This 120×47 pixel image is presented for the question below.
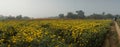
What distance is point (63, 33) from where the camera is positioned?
37.1 feet

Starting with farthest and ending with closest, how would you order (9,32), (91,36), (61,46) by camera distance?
(91,36), (9,32), (61,46)

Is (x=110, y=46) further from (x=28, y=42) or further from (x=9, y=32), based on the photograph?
(x=28, y=42)

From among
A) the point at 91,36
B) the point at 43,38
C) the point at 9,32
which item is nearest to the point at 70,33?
the point at 91,36

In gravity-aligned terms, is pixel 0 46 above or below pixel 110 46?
above

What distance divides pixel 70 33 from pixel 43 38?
14.1ft

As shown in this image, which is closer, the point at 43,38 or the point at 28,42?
the point at 28,42

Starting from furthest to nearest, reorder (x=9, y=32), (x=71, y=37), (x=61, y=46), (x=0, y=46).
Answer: (x=71, y=37) < (x=9, y=32) < (x=61, y=46) < (x=0, y=46)

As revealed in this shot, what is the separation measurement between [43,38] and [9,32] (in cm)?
214

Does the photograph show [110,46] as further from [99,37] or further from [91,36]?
[91,36]

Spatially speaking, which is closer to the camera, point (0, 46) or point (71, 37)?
point (0, 46)

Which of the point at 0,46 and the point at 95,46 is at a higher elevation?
the point at 0,46

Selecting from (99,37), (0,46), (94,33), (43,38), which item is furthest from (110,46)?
(0,46)

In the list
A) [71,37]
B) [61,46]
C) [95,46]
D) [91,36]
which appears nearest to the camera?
[61,46]

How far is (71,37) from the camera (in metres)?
10.7
